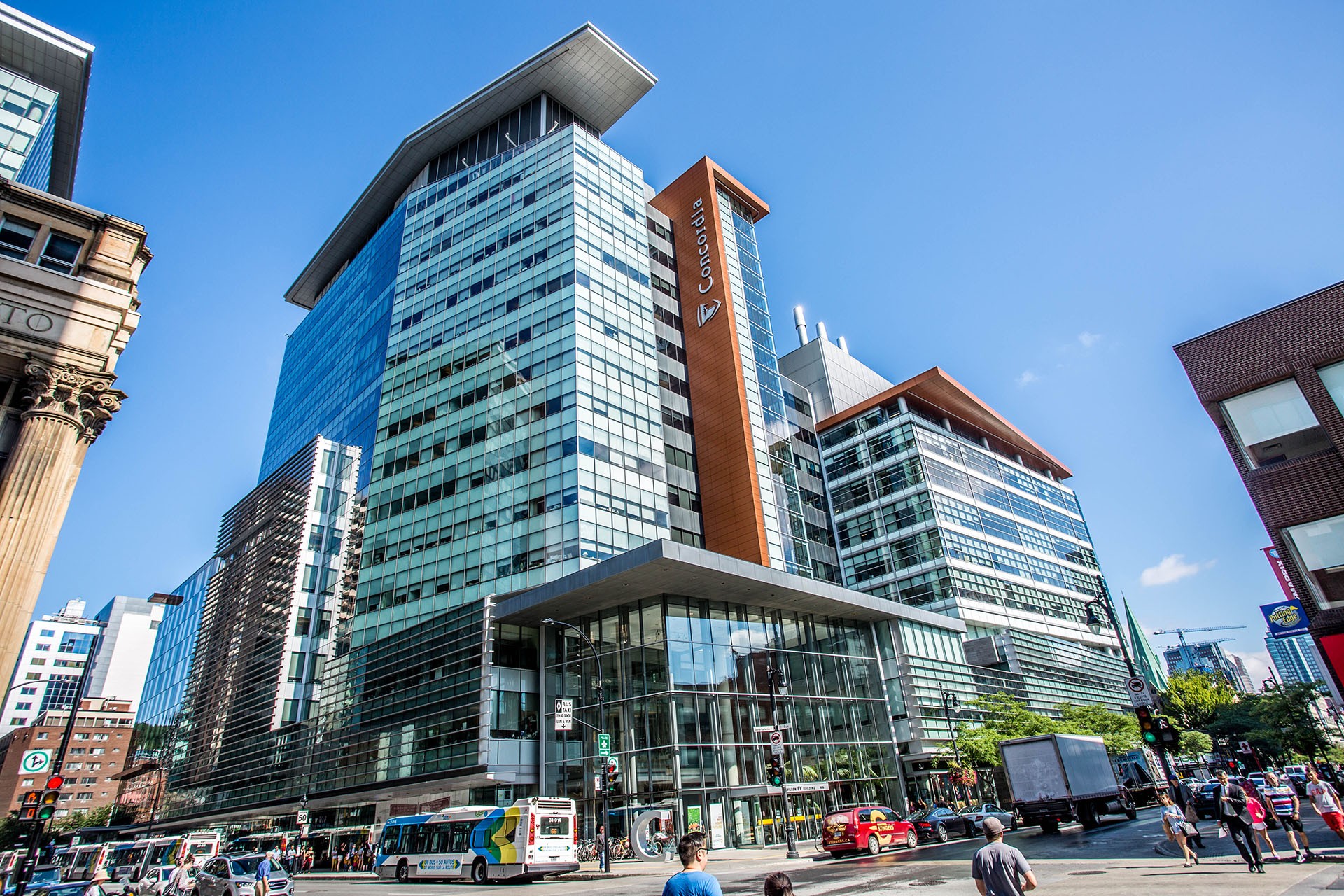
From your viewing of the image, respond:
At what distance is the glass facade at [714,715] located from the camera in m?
36.8

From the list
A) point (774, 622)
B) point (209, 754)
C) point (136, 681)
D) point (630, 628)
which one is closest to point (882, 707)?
point (774, 622)

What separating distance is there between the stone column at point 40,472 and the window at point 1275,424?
1397 inches

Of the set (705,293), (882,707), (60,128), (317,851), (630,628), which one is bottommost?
(317,851)

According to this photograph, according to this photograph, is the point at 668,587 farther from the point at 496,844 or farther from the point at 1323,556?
the point at 1323,556

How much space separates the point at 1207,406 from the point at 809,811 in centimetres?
2871

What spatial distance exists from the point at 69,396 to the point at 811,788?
125 ft

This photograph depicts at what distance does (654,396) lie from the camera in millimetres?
58062

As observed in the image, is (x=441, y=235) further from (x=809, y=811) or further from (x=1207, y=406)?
(x=1207, y=406)

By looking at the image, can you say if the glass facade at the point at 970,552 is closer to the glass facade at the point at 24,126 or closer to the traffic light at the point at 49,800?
the traffic light at the point at 49,800

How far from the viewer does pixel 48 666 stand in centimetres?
15138

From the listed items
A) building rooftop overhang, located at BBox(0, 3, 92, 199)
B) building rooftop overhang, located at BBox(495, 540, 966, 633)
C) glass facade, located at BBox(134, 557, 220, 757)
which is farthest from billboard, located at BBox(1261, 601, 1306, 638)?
glass facade, located at BBox(134, 557, 220, 757)

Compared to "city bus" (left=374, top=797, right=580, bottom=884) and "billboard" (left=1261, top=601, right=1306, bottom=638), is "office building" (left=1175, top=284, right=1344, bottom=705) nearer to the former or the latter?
"billboard" (left=1261, top=601, right=1306, bottom=638)

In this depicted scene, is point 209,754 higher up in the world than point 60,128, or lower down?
lower down

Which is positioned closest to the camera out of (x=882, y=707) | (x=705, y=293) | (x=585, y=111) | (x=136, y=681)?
(x=882, y=707)
